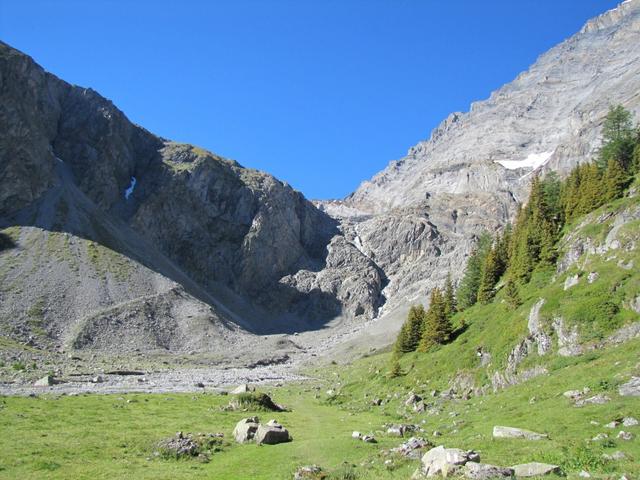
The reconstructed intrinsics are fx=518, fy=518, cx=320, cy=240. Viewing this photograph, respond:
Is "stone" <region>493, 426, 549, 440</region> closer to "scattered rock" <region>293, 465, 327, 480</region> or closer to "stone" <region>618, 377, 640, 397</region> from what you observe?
"stone" <region>618, 377, 640, 397</region>

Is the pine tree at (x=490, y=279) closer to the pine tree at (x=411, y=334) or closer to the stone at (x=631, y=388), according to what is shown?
the pine tree at (x=411, y=334)

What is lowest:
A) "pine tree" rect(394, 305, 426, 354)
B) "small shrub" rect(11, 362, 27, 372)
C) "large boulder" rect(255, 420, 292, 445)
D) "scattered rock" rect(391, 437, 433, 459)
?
"scattered rock" rect(391, 437, 433, 459)

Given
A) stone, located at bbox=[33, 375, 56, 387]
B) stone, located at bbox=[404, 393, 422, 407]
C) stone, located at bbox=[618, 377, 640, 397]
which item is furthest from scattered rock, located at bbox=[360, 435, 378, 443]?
stone, located at bbox=[33, 375, 56, 387]

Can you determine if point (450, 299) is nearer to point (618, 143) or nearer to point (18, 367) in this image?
point (618, 143)

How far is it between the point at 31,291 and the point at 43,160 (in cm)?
7245

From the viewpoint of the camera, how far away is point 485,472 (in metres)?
16.4

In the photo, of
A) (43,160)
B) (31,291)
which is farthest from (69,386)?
(43,160)

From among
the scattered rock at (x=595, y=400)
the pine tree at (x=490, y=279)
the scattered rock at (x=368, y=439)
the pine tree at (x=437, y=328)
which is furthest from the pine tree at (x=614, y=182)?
the scattered rock at (x=368, y=439)

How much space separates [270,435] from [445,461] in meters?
14.1

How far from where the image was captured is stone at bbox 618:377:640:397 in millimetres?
24087

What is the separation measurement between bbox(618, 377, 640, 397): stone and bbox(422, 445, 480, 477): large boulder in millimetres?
10489

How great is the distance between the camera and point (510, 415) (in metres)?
28.6

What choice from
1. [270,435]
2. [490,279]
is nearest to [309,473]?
[270,435]

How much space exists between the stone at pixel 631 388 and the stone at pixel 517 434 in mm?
5456
